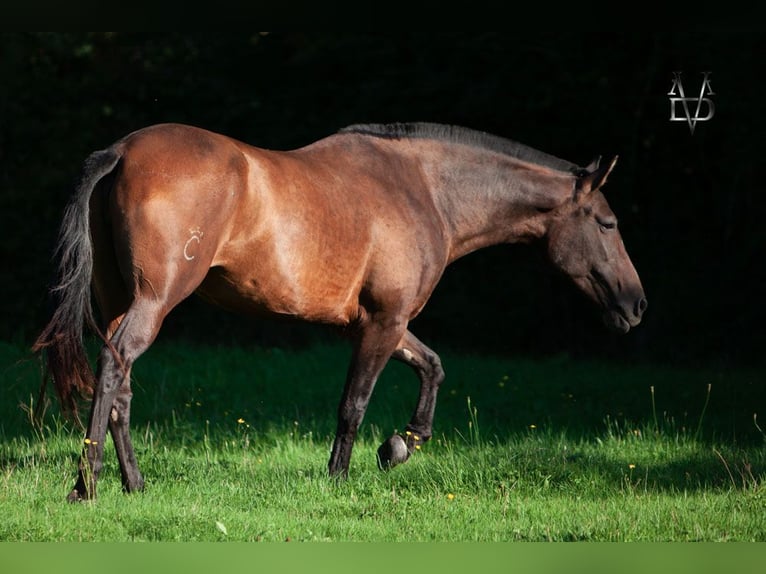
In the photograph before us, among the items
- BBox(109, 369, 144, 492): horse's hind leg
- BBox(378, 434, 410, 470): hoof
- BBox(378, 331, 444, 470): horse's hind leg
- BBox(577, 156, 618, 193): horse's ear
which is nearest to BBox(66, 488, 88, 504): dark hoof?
BBox(109, 369, 144, 492): horse's hind leg

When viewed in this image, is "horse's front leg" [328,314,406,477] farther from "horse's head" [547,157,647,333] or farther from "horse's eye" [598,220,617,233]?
"horse's eye" [598,220,617,233]

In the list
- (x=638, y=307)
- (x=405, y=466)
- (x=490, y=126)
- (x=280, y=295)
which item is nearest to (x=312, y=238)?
(x=280, y=295)

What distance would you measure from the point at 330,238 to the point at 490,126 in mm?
8978

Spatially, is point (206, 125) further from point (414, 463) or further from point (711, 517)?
point (711, 517)

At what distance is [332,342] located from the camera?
1442 centimetres

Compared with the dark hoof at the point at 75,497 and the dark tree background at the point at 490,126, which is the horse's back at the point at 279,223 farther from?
the dark tree background at the point at 490,126

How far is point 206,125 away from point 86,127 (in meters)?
1.80

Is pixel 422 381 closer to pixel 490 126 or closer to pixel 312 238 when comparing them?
pixel 312 238

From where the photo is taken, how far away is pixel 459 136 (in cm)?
721

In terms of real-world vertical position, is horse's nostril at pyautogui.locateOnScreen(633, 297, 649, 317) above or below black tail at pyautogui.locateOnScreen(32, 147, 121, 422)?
below

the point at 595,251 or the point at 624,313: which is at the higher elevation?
the point at 595,251

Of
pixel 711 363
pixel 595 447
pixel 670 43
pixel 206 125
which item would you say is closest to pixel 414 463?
pixel 595 447

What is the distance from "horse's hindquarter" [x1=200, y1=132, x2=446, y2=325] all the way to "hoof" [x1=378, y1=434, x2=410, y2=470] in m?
0.85

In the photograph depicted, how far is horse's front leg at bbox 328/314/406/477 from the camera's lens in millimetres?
6598
